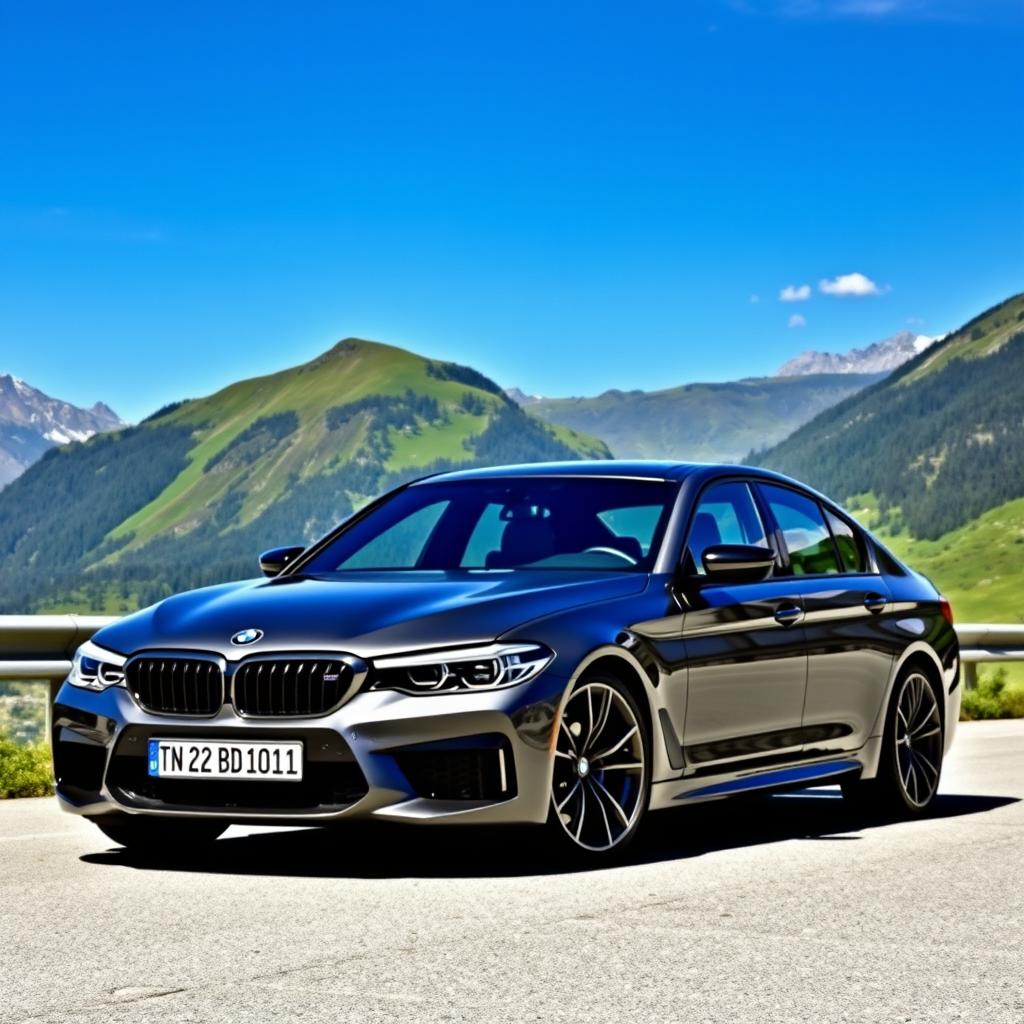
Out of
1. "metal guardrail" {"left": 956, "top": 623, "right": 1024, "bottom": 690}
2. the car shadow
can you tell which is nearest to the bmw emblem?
the car shadow

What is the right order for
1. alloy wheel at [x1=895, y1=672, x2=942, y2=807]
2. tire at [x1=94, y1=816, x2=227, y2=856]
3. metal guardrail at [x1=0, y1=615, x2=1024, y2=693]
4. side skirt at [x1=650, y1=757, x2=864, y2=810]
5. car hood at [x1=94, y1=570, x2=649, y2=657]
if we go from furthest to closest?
1. metal guardrail at [x1=0, y1=615, x2=1024, y2=693]
2. alloy wheel at [x1=895, y1=672, x2=942, y2=807]
3. tire at [x1=94, y1=816, x2=227, y2=856]
4. side skirt at [x1=650, y1=757, x2=864, y2=810]
5. car hood at [x1=94, y1=570, x2=649, y2=657]

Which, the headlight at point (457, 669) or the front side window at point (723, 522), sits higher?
the front side window at point (723, 522)

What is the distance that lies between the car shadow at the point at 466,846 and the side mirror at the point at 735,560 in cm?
111

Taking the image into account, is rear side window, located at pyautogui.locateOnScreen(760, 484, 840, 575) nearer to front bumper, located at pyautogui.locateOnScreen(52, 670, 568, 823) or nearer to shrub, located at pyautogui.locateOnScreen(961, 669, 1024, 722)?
front bumper, located at pyautogui.locateOnScreen(52, 670, 568, 823)

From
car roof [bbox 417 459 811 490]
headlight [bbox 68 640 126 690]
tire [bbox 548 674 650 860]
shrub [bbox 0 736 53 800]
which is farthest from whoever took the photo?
shrub [bbox 0 736 53 800]

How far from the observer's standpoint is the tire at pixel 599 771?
706cm

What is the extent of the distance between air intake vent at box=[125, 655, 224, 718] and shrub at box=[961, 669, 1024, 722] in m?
12.4

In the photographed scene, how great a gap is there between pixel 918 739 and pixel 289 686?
3.82 meters

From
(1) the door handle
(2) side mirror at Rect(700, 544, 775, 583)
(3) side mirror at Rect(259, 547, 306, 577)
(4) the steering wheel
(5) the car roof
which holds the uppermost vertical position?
(5) the car roof

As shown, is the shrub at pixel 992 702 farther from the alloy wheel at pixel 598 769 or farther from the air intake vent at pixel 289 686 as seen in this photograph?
the air intake vent at pixel 289 686

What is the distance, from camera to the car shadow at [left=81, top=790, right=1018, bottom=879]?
23.4ft

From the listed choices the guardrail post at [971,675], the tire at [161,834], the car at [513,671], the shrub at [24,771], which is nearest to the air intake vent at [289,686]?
the car at [513,671]

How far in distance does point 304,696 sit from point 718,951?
1899 mm

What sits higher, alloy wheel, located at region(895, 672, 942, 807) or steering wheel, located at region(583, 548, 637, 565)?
steering wheel, located at region(583, 548, 637, 565)
